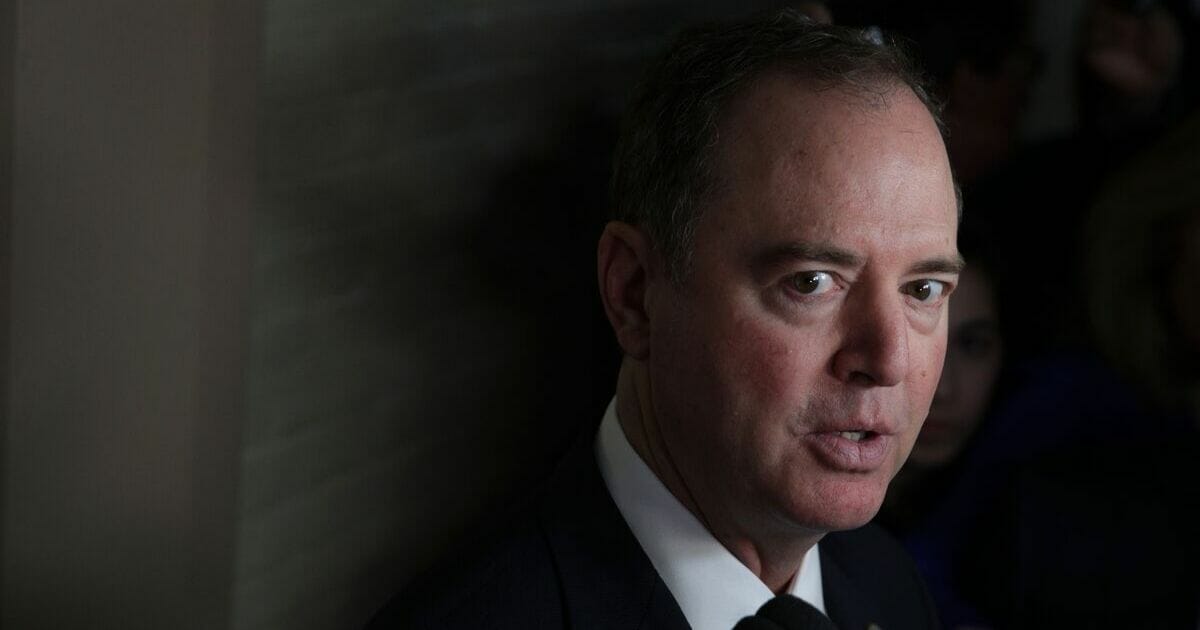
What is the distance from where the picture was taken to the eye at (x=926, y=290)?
954 mm

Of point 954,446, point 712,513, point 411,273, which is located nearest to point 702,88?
point 712,513

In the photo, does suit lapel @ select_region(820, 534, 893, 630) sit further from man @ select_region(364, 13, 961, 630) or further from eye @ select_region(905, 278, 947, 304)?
eye @ select_region(905, 278, 947, 304)

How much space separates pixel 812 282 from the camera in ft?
3.00

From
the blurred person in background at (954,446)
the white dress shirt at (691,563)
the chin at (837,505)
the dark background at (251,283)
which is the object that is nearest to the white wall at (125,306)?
the dark background at (251,283)

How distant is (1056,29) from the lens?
2.72 m

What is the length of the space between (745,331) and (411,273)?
42cm

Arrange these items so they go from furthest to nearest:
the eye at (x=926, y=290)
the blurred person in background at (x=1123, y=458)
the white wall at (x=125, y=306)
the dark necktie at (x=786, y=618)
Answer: the blurred person in background at (x=1123, y=458), the white wall at (x=125, y=306), the eye at (x=926, y=290), the dark necktie at (x=786, y=618)

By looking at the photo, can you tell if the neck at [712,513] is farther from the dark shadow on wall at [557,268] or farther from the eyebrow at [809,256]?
the dark shadow on wall at [557,268]

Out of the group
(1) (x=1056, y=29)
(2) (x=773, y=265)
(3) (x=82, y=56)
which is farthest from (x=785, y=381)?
(1) (x=1056, y=29)

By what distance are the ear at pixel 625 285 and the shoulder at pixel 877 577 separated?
10.5 inches

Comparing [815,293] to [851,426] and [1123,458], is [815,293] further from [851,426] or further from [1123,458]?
[1123,458]

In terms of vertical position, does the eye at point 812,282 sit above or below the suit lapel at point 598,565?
above

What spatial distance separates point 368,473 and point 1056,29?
6.22ft

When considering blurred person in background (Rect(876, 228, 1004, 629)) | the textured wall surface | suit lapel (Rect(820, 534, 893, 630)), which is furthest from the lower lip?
blurred person in background (Rect(876, 228, 1004, 629))
